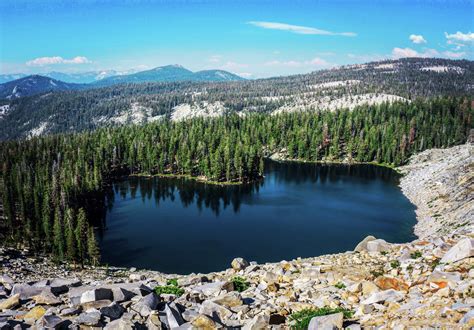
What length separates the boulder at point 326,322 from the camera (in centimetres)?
1833

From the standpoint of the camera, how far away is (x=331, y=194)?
127625 mm

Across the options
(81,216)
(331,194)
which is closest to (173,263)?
(81,216)

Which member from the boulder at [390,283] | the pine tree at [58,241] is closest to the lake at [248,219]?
the pine tree at [58,241]

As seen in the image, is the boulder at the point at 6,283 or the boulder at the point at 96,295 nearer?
the boulder at the point at 96,295

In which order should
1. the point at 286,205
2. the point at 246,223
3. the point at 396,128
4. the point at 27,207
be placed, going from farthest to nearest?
A: the point at 396,128 → the point at 286,205 → the point at 246,223 → the point at 27,207

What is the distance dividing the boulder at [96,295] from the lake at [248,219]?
48902mm

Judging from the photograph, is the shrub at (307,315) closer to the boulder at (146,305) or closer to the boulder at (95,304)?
the boulder at (146,305)

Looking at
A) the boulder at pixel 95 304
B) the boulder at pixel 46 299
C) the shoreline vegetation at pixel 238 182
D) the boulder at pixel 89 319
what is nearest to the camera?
the boulder at pixel 89 319

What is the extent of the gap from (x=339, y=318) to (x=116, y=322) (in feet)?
37.2

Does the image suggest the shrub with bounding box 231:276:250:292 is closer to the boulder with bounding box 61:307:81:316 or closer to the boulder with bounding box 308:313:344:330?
the boulder with bounding box 308:313:344:330

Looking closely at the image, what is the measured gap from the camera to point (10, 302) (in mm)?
21906

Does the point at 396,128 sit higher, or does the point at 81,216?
the point at 396,128

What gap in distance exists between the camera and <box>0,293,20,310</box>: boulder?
2175cm

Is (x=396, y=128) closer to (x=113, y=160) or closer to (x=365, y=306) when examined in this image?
(x=113, y=160)
